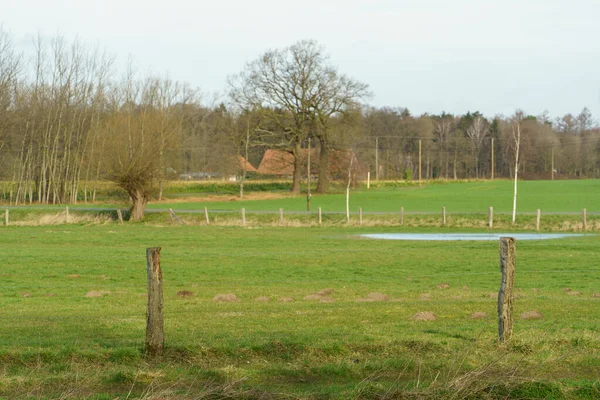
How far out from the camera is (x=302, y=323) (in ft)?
38.8

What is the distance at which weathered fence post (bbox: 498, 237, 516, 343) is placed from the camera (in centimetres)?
933

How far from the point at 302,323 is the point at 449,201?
67.4m

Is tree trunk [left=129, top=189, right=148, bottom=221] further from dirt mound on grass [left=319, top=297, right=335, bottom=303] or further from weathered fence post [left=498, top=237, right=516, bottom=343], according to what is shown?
weathered fence post [left=498, top=237, right=516, bottom=343]

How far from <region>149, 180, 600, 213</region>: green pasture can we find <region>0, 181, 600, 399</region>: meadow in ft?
114

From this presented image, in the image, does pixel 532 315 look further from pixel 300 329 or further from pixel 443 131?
pixel 443 131

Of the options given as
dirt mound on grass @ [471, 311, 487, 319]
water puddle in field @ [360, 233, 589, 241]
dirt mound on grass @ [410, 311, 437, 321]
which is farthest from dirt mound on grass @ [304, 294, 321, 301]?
→ water puddle in field @ [360, 233, 589, 241]

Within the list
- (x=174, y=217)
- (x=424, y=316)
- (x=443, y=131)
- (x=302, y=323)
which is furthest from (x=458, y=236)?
(x=443, y=131)

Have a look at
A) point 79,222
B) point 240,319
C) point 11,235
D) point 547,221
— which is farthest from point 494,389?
point 79,222

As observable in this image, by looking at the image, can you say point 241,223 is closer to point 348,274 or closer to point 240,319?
point 348,274

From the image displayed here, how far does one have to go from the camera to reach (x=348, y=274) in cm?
2230

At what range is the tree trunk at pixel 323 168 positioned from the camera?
81.6 meters

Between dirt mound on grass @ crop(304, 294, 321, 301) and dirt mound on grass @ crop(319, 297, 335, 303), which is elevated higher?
dirt mound on grass @ crop(319, 297, 335, 303)

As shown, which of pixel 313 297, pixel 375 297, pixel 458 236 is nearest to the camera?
pixel 375 297

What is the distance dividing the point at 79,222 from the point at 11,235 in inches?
475
